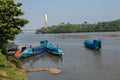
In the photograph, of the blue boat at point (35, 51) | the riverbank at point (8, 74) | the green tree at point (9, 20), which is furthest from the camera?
the blue boat at point (35, 51)

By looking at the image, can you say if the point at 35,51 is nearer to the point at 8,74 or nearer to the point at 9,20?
the point at 9,20

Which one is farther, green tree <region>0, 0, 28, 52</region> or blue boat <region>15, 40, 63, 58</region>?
blue boat <region>15, 40, 63, 58</region>

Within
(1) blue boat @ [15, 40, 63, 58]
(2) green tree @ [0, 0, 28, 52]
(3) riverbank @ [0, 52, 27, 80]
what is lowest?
(1) blue boat @ [15, 40, 63, 58]

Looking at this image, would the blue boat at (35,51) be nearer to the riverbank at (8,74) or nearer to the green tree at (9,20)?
the green tree at (9,20)

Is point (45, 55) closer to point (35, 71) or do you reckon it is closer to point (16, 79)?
point (35, 71)

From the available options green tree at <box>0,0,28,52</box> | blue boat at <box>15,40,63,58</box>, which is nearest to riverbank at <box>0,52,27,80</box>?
green tree at <box>0,0,28,52</box>

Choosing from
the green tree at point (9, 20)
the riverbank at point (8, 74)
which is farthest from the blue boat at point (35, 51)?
the riverbank at point (8, 74)

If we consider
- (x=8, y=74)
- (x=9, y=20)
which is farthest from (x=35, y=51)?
(x=8, y=74)

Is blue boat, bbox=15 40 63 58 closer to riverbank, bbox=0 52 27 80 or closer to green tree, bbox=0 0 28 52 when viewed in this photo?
green tree, bbox=0 0 28 52

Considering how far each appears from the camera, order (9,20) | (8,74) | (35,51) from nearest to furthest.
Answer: (8,74)
(9,20)
(35,51)

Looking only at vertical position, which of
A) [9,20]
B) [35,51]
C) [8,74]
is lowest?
[35,51]

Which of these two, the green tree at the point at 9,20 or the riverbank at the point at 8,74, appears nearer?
the riverbank at the point at 8,74

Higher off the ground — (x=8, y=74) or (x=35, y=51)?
(x=8, y=74)

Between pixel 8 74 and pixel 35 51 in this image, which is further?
pixel 35 51
